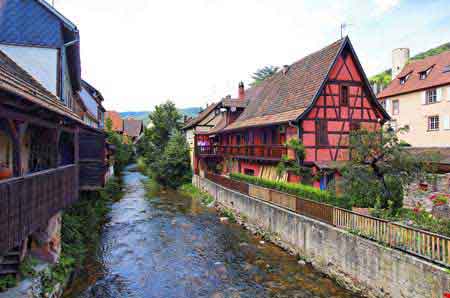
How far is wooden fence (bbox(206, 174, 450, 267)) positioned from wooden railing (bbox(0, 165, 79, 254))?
962cm

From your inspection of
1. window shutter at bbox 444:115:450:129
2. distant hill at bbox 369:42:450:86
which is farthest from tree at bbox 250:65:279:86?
window shutter at bbox 444:115:450:129

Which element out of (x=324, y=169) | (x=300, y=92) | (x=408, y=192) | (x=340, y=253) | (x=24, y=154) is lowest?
(x=340, y=253)

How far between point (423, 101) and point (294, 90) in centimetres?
1297

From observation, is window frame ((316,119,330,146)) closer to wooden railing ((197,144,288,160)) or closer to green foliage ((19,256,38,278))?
wooden railing ((197,144,288,160))

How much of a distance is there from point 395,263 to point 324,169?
10035 millimetres

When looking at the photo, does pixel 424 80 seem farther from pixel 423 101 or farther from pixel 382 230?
pixel 382 230

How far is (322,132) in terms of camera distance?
66.7 feet

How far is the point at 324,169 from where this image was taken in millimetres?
19344

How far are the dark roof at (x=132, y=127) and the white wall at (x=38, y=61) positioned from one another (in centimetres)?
7770

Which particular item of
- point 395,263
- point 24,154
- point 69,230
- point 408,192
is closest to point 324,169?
point 408,192

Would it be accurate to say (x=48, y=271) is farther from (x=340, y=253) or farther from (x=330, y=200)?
(x=330, y=200)

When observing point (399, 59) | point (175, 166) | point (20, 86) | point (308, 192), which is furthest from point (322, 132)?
point (399, 59)

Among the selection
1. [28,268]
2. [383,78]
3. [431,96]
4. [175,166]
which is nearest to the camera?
[28,268]

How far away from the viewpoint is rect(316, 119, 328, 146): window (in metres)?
20.2
